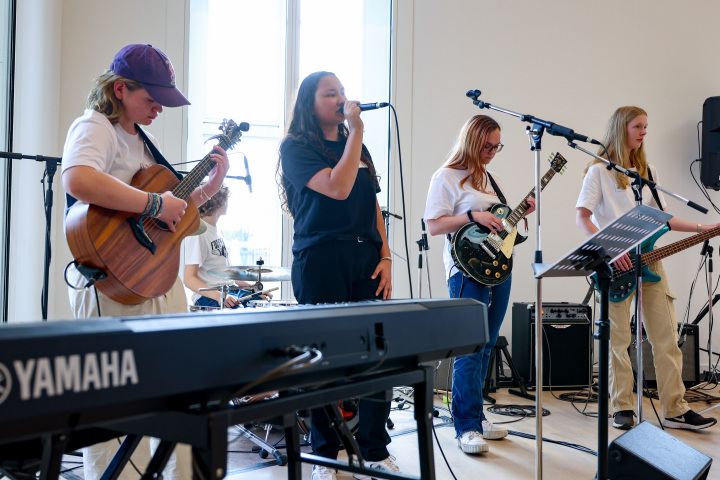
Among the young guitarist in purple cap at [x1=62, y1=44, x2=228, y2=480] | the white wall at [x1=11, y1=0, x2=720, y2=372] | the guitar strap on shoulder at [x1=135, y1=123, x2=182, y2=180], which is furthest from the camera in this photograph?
the white wall at [x1=11, y1=0, x2=720, y2=372]

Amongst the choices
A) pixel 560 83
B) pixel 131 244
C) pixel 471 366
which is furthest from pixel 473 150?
pixel 560 83

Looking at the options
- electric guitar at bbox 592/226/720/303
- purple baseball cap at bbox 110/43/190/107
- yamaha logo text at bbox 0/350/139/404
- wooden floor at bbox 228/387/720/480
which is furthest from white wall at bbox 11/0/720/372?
yamaha logo text at bbox 0/350/139/404

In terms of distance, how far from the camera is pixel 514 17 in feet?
16.6

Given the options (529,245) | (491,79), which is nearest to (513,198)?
(529,245)

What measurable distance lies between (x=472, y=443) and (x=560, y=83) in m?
3.45

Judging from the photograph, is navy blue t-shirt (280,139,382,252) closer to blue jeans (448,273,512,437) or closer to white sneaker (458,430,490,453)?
blue jeans (448,273,512,437)

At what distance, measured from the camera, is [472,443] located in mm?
2752

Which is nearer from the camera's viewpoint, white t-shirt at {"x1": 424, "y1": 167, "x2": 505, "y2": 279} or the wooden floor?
the wooden floor

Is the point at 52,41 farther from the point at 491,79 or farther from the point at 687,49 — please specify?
the point at 687,49

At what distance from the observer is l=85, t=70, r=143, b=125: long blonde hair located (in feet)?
Answer: 5.52

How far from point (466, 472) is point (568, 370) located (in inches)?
84.1

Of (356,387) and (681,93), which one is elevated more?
(681,93)

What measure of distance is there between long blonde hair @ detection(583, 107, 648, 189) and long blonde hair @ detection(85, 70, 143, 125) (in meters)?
2.58

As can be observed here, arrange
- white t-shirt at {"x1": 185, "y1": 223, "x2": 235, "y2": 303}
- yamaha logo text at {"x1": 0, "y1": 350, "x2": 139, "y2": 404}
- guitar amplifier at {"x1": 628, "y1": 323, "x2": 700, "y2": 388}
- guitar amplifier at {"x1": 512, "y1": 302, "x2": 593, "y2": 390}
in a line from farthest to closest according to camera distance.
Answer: guitar amplifier at {"x1": 628, "y1": 323, "x2": 700, "y2": 388} → guitar amplifier at {"x1": 512, "y1": 302, "x2": 593, "y2": 390} → white t-shirt at {"x1": 185, "y1": 223, "x2": 235, "y2": 303} → yamaha logo text at {"x1": 0, "y1": 350, "x2": 139, "y2": 404}
